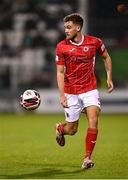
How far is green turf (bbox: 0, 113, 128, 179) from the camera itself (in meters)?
9.28

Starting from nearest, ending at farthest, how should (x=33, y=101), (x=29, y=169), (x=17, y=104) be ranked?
Result: (x=29, y=169), (x=33, y=101), (x=17, y=104)

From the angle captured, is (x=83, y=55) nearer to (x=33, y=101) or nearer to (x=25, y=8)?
(x=33, y=101)

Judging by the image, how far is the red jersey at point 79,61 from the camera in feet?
32.7

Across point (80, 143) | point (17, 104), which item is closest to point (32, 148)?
point (80, 143)

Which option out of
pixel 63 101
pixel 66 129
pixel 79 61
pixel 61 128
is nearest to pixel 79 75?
pixel 79 61

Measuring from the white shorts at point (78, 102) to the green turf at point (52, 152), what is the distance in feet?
2.42

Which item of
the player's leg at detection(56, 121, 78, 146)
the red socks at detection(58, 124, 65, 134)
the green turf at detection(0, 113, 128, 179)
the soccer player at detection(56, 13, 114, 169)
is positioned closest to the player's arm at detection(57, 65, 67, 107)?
the soccer player at detection(56, 13, 114, 169)

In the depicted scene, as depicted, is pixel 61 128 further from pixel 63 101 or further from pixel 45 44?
pixel 45 44

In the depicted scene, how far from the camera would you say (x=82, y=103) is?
10.2 metres

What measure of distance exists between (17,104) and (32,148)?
37.2ft

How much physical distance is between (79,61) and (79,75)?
0.71ft

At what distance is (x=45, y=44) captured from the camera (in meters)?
26.6

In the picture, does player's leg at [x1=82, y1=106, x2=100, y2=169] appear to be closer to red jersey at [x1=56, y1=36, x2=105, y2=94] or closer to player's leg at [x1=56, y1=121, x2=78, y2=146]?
red jersey at [x1=56, y1=36, x2=105, y2=94]

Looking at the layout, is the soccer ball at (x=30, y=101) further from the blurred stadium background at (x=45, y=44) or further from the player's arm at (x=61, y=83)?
the blurred stadium background at (x=45, y=44)
